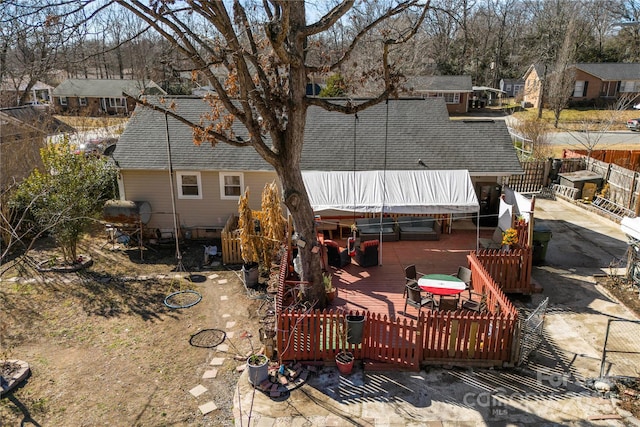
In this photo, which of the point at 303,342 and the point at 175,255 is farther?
the point at 175,255

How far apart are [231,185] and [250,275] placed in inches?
190

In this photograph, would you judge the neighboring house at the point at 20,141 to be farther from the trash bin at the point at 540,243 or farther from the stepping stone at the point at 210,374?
the trash bin at the point at 540,243

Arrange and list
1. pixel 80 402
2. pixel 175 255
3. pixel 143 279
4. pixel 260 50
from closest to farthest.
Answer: pixel 80 402 → pixel 260 50 → pixel 143 279 → pixel 175 255

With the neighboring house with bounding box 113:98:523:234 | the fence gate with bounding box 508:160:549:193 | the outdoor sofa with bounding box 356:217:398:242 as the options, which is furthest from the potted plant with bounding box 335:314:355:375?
the fence gate with bounding box 508:160:549:193

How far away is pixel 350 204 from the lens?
13352mm

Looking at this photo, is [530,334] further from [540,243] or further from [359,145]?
[359,145]

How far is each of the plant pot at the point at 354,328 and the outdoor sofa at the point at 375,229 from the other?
566cm

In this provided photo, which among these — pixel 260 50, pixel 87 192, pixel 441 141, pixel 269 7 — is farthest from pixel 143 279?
pixel 441 141

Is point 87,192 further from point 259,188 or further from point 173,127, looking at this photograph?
point 259,188

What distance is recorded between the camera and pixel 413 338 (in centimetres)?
886

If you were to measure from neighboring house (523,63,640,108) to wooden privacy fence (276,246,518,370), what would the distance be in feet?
155

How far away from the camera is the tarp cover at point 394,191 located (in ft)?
43.3

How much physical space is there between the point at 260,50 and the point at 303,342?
679 cm

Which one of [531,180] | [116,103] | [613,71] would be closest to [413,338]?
[531,180]
